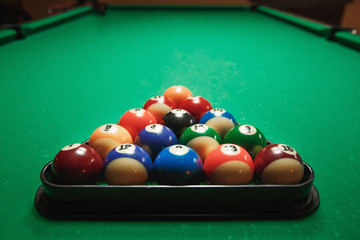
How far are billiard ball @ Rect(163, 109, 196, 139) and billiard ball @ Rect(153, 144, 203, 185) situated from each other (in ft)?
0.87

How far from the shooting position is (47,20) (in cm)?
377

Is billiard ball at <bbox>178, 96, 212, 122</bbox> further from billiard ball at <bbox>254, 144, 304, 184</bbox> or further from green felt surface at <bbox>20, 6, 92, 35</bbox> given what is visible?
green felt surface at <bbox>20, 6, 92, 35</bbox>

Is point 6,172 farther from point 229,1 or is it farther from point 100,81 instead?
point 229,1

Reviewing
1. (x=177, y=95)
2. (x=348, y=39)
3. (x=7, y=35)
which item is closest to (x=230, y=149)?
(x=177, y=95)

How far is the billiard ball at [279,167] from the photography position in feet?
3.28

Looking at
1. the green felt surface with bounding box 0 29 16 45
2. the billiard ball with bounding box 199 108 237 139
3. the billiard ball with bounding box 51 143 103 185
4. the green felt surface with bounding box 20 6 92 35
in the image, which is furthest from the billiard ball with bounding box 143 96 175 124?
the green felt surface with bounding box 20 6 92 35

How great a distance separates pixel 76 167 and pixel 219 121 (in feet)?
2.11

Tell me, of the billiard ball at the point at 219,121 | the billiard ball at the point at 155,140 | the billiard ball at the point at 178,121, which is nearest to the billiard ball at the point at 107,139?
the billiard ball at the point at 155,140

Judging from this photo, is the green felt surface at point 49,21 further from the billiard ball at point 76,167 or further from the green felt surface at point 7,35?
the billiard ball at point 76,167

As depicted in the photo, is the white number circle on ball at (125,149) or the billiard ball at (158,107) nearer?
the white number circle on ball at (125,149)

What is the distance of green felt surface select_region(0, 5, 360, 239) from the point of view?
2.89 ft

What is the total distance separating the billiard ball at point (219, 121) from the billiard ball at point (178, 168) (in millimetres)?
311

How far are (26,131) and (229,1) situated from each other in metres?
6.75

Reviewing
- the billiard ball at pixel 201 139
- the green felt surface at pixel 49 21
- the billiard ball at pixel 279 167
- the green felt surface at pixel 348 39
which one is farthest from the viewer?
the green felt surface at pixel 49 21
